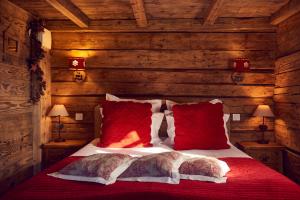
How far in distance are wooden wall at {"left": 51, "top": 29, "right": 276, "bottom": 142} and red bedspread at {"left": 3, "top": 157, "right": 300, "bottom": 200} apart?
177 centimetres

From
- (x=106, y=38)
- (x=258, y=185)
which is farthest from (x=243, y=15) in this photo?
(x=258, y=185)

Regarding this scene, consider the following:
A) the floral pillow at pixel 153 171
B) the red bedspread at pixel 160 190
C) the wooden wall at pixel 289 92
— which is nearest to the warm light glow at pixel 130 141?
the floral pillow at pixel 153 171

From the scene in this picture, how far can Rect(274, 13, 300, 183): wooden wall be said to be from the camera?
3.08 metres

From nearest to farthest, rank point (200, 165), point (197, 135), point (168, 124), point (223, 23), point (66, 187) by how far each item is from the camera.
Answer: point (66, 187) < point (200, 165) < point (197, 135) < point (168, 124) < point (223, 23)

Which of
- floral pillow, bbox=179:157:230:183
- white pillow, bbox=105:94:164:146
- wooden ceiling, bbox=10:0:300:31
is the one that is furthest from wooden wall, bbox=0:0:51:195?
floral pillow, bbox=179:157:230:183

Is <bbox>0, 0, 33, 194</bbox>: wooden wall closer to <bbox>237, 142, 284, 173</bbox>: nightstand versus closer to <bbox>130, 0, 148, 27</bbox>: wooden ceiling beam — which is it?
<bbox>130, 0, 148, 27</bbox>: wooden ceiling beam

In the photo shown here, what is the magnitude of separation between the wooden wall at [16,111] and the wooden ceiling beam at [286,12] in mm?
2692

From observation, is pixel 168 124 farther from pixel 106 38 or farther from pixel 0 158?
pixel 0 158

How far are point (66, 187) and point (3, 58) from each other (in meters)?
1.57

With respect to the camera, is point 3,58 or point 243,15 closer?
point 3,58

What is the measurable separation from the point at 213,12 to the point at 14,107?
7.16 feet

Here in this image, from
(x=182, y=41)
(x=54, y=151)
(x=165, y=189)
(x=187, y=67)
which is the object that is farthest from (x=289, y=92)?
(x=54, y=151)

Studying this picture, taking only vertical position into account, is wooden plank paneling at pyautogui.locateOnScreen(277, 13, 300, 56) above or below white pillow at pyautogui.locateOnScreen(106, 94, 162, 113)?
above

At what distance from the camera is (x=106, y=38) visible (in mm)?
3678
